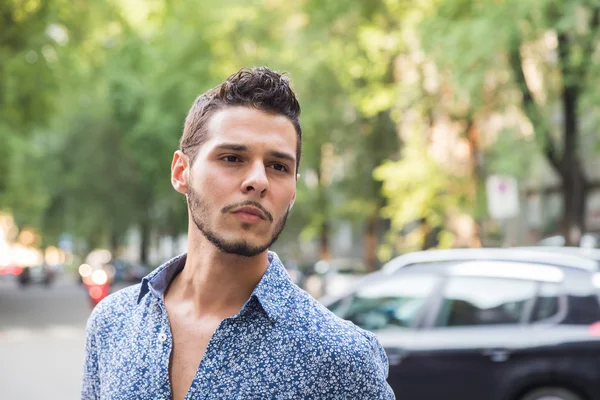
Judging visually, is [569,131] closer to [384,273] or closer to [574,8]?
[574,8]

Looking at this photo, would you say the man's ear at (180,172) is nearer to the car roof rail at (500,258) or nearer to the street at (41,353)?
the car roof rail at (500,258)

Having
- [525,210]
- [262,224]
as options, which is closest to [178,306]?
[262,224]

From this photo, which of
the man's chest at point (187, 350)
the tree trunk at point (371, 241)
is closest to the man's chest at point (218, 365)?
the man's chest at point (187, 350)

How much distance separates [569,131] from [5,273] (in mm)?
54683

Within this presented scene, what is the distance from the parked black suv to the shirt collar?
5.23 metres

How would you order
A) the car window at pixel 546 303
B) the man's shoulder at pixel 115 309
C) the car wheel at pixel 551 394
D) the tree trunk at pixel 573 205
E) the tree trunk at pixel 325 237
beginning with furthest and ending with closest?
the tree trunk at pixel 325 237 < the tree trunk at pixel 573 205 < the car window at pixel 546 303 < the car wheel at pixel 551 394 < the man's shoulder at pixel 115 309

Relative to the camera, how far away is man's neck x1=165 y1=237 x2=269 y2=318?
6.98ft

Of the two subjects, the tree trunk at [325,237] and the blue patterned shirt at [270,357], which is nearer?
the blue patterned shirt at [270,357]

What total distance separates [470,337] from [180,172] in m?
5.45

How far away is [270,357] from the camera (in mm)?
1973

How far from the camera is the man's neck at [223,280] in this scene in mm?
2129

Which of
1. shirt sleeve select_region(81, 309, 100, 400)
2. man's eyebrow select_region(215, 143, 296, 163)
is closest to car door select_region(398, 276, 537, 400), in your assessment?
shirt sleeve select_region(81, 309, 100, 400)

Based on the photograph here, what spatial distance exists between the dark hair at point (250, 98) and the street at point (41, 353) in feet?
32.4

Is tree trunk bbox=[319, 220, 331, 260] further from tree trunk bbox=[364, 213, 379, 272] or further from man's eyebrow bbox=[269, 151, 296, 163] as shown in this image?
man's eyebrow bbox=[269, 151, 296, 163]
